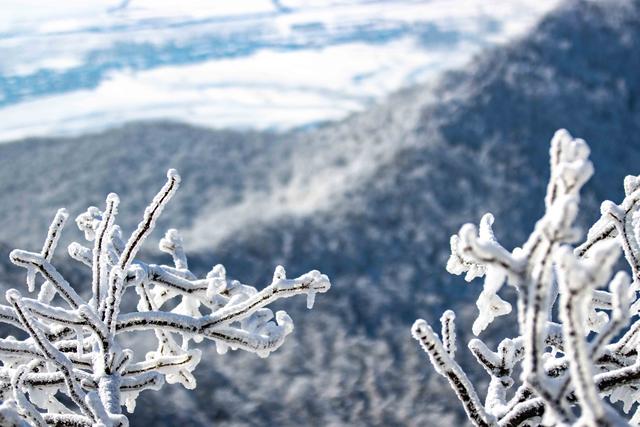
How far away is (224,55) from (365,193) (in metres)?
6.46

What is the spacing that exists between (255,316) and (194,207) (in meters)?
6.39

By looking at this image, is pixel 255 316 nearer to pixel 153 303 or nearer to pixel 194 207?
pixel 153 303

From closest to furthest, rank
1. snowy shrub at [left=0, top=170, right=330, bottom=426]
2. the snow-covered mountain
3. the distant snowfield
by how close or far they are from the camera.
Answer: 1. snowy shrub at [left=0, top=170, right=330, bottom=426]
2. the snow-covered mountain
3. the distant snowfield

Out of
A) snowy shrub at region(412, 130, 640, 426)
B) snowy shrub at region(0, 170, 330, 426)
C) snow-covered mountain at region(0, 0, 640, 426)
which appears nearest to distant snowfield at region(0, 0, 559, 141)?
snow-covered mountain at region(0, 0, 640, 426)

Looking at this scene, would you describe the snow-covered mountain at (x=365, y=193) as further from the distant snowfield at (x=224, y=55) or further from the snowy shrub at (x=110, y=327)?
the snowy shrub at (x=110, y=327)

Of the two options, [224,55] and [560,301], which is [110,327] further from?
[224,55]

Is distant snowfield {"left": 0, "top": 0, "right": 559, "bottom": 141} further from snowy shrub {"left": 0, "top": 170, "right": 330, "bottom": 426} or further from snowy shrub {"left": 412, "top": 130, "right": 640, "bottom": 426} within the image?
snowy shrub {"left": 412, "top": 130, "right": 640, "bottom": 426}

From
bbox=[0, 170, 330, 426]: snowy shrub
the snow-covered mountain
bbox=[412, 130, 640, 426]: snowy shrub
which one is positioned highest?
the snow-covered mountain

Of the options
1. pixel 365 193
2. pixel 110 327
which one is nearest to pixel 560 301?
pixel 110 327

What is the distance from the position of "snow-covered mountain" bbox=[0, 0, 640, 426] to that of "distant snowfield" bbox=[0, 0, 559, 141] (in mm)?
765

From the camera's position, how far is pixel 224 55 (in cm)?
1227

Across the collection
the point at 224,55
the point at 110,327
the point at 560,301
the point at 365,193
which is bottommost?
the point at 560,301

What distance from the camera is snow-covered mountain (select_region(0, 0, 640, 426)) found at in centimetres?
471

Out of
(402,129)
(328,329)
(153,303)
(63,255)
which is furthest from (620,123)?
(153,303)
